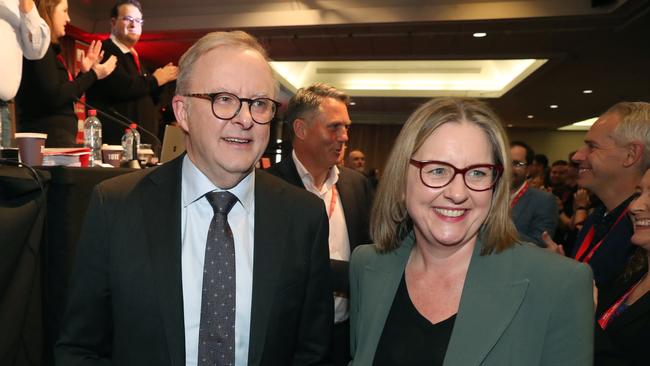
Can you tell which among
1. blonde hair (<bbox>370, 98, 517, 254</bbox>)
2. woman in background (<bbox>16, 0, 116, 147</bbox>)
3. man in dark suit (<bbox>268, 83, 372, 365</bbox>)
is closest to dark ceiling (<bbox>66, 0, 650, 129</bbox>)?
man in dark suit (<bbox>268, 83, 372, 365</bbox>)

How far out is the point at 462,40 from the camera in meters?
6.46

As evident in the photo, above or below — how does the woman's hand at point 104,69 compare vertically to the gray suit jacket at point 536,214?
above

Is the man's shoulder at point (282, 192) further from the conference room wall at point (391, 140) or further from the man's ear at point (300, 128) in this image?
the conference room wall at point (391, 140)

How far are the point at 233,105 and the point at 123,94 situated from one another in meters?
2.00

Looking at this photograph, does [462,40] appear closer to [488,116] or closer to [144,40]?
[144,40]

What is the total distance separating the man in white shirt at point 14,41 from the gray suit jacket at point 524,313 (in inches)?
70.7

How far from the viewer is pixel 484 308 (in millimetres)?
1258

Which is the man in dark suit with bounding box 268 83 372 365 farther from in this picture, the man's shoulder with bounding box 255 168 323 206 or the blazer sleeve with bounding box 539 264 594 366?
the blazer sleeve with bounding box 539 264 594 366

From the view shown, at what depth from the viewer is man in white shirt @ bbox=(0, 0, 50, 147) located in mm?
1697

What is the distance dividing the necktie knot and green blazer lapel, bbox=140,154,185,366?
10 cm

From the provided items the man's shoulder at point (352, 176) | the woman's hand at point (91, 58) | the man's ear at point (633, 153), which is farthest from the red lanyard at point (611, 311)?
the woman's hand at point (91, 58)

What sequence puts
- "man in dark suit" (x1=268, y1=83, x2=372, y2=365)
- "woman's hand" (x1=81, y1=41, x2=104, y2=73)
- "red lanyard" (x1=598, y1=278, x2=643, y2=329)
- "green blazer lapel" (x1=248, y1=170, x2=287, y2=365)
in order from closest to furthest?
"green blazer lapel" (x1=248, y1=170, x2=287, y2=365), "red lanyard" (x1=598, y1=278, x2=643, y2=329), "man in dark suit" (x1=268, y1=83, x2=372, y2=365), "woman's hand" (x1=81, y1=41, x2=104, y2=73)

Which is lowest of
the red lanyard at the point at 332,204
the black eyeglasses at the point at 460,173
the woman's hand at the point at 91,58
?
the red lanyard at the point at 332,204

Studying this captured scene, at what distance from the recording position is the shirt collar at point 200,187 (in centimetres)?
140
